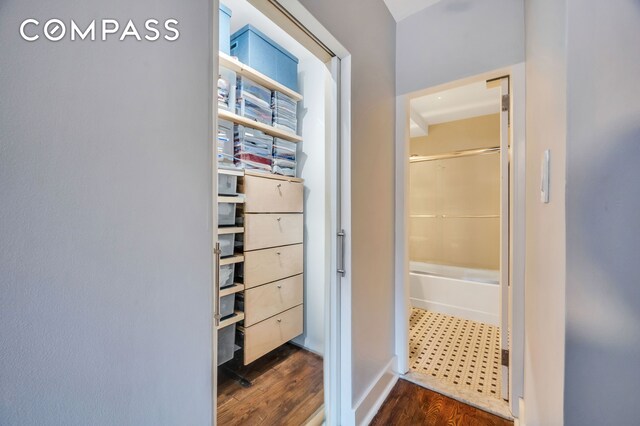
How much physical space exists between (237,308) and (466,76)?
2.17 meters

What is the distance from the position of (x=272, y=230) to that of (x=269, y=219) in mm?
89

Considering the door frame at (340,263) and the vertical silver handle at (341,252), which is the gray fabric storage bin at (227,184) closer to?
the door frame at (340,263)

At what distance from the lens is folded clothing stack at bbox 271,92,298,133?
6.45 ft

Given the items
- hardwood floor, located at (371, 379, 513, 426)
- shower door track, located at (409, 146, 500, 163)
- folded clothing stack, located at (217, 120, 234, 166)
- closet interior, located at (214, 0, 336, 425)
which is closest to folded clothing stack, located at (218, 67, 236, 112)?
closet interior, located at (214, 0, 336, 425)

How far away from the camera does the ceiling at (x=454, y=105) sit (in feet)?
9.21

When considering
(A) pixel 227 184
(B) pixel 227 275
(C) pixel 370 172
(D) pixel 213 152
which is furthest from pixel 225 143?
(D) pixel 213 152

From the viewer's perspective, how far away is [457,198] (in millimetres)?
3844

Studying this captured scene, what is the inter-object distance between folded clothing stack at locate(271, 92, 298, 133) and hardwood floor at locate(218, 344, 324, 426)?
184 centimetres

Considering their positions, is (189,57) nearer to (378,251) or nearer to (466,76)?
(378,251)

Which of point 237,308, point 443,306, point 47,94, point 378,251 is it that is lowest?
point 443,306

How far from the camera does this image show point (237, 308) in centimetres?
173

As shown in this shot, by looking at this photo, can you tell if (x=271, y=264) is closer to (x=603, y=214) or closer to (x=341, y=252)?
(x=341, y=252)

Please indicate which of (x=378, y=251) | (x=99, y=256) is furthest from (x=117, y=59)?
(x=378, y=251)

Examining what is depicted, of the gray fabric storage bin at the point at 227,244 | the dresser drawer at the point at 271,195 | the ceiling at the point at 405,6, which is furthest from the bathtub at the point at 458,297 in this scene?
the ceiling at the point at 405,6
